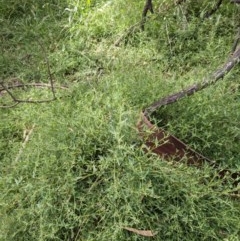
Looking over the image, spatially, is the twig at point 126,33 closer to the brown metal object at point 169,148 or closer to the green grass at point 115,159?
the green grass at point 115,159

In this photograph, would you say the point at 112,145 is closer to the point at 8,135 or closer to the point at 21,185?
the point at 21,185

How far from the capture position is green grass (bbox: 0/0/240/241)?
6.31ft

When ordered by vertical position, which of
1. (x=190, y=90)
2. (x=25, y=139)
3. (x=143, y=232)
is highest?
(x=190, y=90)

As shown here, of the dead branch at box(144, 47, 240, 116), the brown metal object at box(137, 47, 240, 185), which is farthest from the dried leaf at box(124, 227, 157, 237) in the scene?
the dead branch at box(144, 47, 240, 116)

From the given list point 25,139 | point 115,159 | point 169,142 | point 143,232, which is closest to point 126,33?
point 25,139

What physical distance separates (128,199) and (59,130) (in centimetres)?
43

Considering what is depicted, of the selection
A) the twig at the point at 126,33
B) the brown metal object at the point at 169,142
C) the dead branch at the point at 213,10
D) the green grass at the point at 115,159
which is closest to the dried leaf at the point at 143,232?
the green grass at the point at 115,159

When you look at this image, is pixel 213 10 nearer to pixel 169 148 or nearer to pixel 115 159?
pixel 169 148

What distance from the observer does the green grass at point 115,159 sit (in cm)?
192

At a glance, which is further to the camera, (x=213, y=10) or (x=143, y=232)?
(x=213, y=10)

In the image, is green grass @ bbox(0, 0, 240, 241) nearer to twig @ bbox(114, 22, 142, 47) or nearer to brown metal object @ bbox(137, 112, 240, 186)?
brown metal object @ bbox(137, 112, 240, 186)

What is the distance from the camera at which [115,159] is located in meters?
1.96

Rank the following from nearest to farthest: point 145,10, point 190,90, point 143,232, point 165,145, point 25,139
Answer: point 143,232, point 165,145, point 190,90, point 25,139, point 145,10

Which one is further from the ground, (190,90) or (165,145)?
(190,90)
